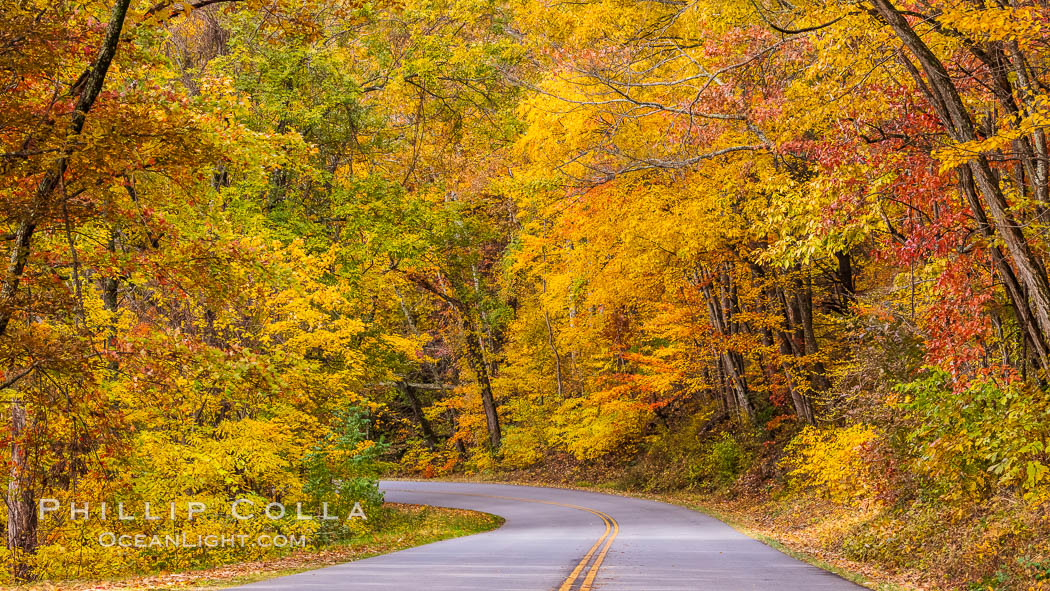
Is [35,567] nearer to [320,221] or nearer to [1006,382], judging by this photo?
[320,221]

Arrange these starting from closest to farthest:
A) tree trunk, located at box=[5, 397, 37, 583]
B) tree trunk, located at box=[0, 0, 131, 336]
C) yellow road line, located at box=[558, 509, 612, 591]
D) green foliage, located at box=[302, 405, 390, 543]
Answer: tree trunk, located at box=[0, 0, 131, 336], yellow road line, located at box=[558, 509, 612, 591], tree trunk, located at box=[5, 397, 37, 583], green foliage, located at box=[302, 405, 390, 543]

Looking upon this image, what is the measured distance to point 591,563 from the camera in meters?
12.9

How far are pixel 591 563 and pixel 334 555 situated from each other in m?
5.96

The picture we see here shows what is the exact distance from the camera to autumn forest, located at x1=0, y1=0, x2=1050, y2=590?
956cm

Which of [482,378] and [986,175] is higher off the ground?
[986,175]

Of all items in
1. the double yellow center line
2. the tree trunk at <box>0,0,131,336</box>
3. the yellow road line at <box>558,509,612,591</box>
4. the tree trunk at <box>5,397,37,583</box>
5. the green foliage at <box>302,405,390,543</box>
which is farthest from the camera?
the green foliage at <box>302,405,390,543</box>

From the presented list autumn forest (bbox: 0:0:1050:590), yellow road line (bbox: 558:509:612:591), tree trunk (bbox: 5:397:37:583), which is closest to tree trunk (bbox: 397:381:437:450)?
autumn forest (bbox: 0:0:1050:590)

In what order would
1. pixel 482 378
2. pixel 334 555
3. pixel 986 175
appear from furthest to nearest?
pixel 482 378
pixel 334 555
pixel 986 175

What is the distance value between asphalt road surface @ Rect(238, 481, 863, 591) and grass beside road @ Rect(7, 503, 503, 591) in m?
0.82

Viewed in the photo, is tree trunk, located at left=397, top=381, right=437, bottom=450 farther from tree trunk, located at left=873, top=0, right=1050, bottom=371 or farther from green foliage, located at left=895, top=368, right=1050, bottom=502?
tree trunk, located at left=873, top=0, right=1050, bottom=371

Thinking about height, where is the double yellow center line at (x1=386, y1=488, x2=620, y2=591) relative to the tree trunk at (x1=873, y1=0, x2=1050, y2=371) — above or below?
below

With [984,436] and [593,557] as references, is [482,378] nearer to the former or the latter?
[593,557]

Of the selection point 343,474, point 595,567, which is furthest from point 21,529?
point 595,567

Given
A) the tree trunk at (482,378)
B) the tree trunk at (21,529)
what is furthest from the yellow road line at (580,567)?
the tree trunk at (482,378)
